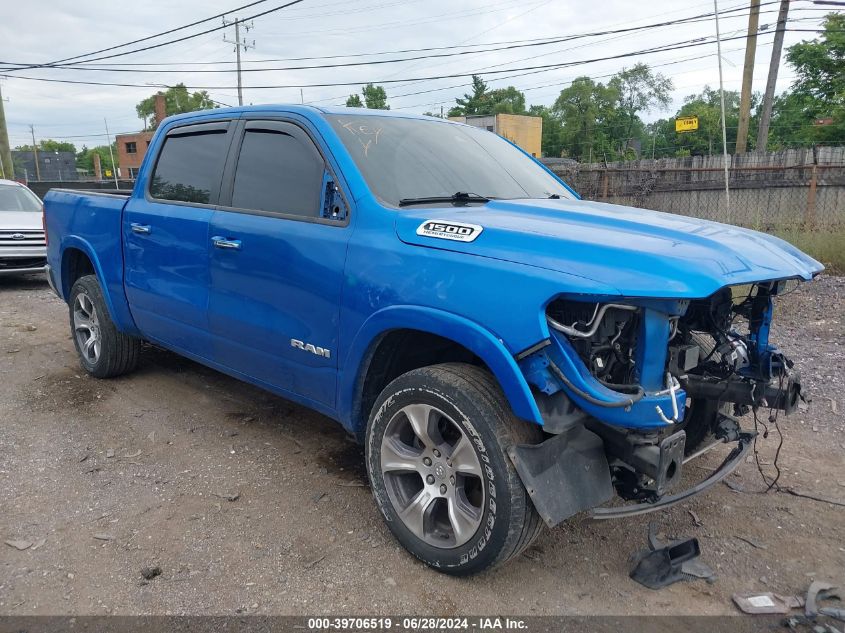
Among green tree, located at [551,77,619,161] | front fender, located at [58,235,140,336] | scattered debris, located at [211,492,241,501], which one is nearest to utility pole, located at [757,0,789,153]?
front fender, located at [58,235,140,336]

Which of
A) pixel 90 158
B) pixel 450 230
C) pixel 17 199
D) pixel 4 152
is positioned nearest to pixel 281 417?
pixel 450 230

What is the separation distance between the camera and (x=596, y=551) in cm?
311

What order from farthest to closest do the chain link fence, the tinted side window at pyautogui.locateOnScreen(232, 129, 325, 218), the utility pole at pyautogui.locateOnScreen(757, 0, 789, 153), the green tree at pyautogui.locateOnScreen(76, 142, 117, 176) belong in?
the green tree at pyautogui.locateOnScreen(76, 142, 117, 176)
the utility pole at pyautogui.locateOnScreen(757, 0, 789, 153)
the chain link fence
the tinted side window at pyautogui.locateOnScreen(232, 129, 325, 218)

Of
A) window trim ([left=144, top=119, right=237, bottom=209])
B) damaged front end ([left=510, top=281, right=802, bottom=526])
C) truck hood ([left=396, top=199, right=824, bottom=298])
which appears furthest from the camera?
window trim ([left=144, top=119, right=237, bottom=209])

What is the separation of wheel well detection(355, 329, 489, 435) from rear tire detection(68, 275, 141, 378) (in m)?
2.87

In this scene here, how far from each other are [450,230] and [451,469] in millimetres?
1013

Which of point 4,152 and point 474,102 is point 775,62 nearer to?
point 4,152

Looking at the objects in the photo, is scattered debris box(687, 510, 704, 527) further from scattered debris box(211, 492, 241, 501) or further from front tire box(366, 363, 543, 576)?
scattered debris box(211, 492, 241, 501)

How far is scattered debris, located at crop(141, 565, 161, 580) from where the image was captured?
2.86 m

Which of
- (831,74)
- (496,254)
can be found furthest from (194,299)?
(831,74)

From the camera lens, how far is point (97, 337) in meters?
5.35

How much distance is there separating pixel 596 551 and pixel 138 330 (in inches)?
139

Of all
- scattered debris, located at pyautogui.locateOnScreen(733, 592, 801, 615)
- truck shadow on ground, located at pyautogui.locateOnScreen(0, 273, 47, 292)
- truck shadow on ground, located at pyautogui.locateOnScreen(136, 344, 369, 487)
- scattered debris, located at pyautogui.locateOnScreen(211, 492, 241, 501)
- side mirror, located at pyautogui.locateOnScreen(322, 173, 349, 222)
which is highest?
side mirror, located at pyautogui.locateOnScreen(322, 173, 349, 222)

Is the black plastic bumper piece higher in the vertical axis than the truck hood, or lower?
lower
